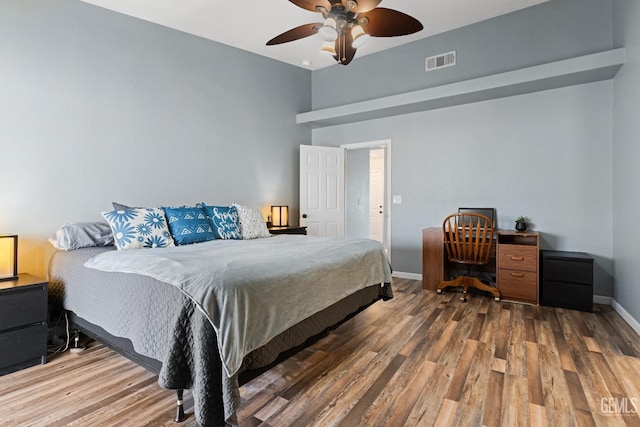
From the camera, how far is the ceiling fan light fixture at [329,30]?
2412 millimetres

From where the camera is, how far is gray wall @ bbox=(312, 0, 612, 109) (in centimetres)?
347

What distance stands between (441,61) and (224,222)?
346cm

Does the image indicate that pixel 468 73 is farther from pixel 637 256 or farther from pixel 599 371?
pixel 599 371

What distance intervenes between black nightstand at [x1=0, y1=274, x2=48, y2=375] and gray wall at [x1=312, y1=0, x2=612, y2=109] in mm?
4443

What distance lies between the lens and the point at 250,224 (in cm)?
356

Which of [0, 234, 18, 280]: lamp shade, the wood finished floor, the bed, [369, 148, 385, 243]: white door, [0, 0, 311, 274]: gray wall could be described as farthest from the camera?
[369, 148, 385, 243]: white door

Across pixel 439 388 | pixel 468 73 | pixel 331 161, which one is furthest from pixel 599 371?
pixel 331 161

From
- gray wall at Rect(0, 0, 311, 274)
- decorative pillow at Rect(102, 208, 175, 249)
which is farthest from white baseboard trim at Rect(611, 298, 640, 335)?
gray wall at Rect(0, 0, 311, 274)

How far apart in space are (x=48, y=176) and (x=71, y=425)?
2139mm

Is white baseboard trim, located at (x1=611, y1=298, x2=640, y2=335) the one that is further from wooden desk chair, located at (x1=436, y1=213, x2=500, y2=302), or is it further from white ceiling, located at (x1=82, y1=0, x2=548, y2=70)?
white ceiling, located at (x1=82, y1=0, x2=548, y2=70)

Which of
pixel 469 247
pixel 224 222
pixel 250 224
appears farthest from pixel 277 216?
pixel 469 247

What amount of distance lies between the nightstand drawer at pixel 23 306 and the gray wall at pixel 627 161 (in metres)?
4.63

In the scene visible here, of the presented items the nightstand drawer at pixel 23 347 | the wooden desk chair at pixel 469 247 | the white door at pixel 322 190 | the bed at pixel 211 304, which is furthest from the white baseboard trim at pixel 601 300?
the nightstand drawer at pixel 23 347

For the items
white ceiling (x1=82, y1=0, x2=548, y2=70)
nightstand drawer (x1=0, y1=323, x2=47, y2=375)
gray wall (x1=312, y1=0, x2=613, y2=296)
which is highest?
white ceiling (x1=82, y1=0, x2=548, y2=70)
